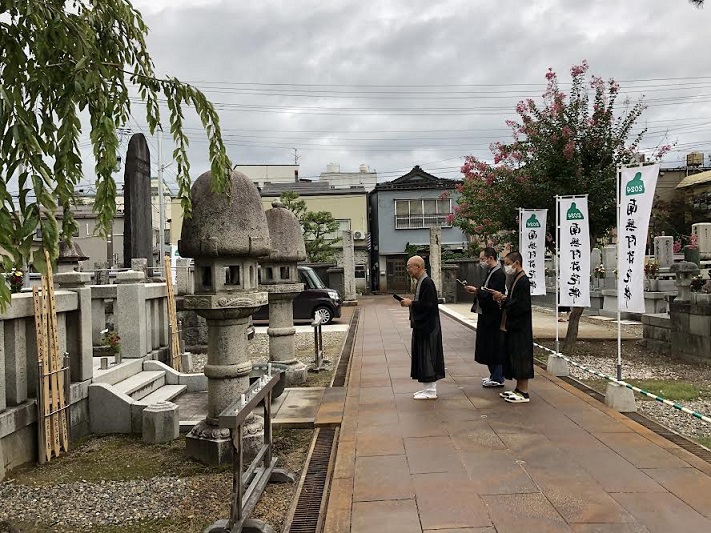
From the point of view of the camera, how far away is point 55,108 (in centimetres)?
289

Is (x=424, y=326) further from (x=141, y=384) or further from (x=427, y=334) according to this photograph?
(x=141, y=384)

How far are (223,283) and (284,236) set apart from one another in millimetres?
3768

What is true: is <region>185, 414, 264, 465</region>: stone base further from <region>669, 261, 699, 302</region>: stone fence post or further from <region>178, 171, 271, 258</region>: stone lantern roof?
<region>669, 261, 699, 302</region>: stone fence post

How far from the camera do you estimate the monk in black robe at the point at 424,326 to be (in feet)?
22.5

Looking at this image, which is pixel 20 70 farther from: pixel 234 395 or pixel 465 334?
pixel 465 334

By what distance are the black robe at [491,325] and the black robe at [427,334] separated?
0.95 meters

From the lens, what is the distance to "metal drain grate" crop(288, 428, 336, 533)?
4047 millimetres

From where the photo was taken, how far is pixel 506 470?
4.68 m

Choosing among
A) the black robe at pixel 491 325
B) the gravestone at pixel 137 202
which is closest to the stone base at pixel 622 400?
the black robe at pixel 491 325

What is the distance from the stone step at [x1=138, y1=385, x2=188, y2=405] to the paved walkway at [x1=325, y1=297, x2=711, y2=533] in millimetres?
2649

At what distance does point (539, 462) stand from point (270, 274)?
18.2ft

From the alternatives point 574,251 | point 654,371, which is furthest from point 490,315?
point 654,371

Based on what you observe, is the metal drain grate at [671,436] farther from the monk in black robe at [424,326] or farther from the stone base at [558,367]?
the monk in black robe at [424,326]

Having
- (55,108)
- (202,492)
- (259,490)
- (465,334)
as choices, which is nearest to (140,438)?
(202,492)
